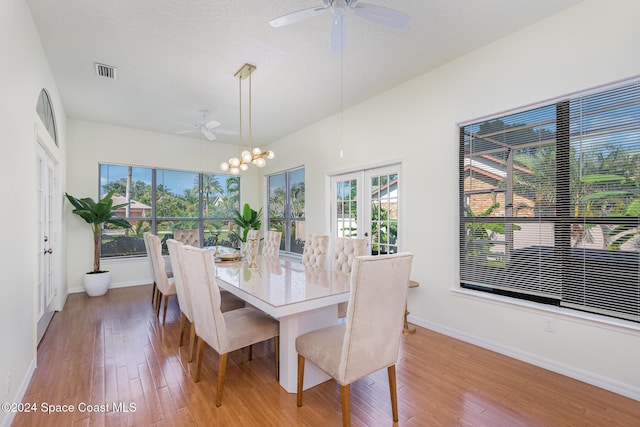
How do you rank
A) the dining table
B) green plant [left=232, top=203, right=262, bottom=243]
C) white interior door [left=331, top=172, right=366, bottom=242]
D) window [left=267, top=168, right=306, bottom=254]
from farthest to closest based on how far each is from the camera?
green plant [left=232, top=203, right=262, bottom=243] < window [left=267, top=168, right=306, bottom=254] < white interior door [left=331, top=172, right=366, bottom=242] < the dining table

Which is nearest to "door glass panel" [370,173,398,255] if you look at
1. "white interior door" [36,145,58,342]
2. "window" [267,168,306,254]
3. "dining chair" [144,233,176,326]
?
"window" [267,168,306,254]

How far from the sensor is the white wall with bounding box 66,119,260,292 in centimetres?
504

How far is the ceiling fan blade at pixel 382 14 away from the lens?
191cm

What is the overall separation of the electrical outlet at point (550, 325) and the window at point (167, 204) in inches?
174

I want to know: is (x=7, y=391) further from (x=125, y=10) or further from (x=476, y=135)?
(x=476, y=135)

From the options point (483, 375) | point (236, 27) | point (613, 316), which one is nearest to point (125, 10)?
point (236, 27)

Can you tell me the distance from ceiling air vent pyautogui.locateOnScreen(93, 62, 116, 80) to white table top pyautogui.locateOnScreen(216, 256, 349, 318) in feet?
8.60

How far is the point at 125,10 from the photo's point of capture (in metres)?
2.42

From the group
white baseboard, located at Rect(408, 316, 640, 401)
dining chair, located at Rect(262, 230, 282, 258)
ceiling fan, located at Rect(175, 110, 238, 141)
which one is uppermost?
ceiling fan, located at Rect(175, 110, 238, 141)

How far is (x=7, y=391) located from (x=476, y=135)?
4.31 metres

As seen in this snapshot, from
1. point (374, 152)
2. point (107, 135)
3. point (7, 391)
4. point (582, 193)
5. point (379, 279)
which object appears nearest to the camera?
point (379, 279)

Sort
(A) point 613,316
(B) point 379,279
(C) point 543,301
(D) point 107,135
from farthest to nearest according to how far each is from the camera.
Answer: (D) point 107,135, (C) point 543,301, (A) point 613,316, (B) point 379,279

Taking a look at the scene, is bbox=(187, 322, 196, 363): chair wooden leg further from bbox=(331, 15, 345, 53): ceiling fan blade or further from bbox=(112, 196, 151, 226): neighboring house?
bbox=(112, 196, 151, 226): neighboring house

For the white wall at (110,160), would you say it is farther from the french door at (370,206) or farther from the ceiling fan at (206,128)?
the french door at (370,206)
